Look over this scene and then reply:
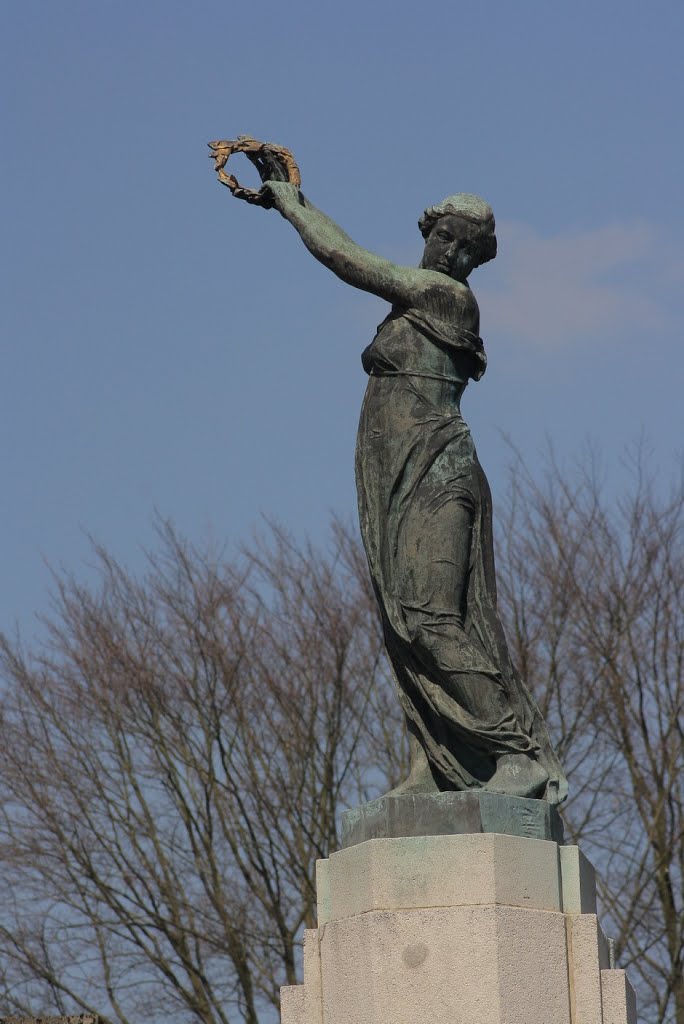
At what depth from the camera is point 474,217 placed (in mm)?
9742

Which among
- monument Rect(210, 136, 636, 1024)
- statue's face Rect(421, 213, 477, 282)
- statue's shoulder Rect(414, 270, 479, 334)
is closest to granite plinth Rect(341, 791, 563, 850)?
monument Rect(210, 136, 636, 1024)

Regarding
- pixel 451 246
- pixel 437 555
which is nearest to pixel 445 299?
pixel 451 246

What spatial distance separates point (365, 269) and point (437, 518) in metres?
1.17

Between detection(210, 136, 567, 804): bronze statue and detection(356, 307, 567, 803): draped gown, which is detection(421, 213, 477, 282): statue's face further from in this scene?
detection(356, 307, 567, 803): draped gown

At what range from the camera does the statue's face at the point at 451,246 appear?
31.8ft

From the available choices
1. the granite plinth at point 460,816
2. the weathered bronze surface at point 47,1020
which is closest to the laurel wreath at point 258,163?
the granite plinth at point 460,816

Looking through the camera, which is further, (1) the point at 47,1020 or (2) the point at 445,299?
(1) the point at 47,1020

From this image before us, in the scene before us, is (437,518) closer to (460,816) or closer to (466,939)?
(460,816)

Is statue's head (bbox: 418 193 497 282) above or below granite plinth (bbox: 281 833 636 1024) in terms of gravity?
above

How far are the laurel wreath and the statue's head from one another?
677mm

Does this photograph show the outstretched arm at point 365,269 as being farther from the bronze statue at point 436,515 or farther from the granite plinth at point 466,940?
the granite plinth at point 466,940

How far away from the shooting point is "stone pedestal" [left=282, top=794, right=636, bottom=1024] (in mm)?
8359

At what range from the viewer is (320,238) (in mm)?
9570

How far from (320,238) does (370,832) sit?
264cm
